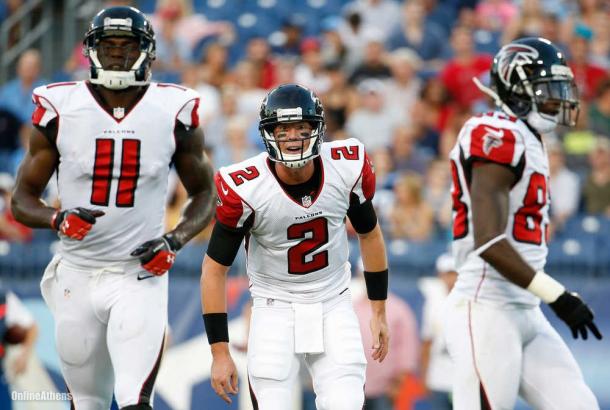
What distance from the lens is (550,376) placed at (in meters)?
5.20

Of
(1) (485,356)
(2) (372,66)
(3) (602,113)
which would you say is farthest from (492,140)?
(2) (372,66)

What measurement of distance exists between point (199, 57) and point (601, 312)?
5.58 meters

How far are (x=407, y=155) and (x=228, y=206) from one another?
5339 mm

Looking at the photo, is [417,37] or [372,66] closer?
[372,66]

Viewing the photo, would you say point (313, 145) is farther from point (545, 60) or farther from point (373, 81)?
point (373, 81)

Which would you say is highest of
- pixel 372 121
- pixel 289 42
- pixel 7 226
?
pixel 289 42

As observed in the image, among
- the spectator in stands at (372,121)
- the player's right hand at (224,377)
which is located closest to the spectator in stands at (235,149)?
the spectator in stands at (372,121)

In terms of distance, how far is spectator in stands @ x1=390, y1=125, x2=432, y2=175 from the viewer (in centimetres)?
1009

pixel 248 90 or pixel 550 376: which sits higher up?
pixel 248 90

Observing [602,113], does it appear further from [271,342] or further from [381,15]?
[271,342]

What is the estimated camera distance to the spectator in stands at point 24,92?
11383mm

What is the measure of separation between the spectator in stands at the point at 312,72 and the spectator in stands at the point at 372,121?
52 centimetres

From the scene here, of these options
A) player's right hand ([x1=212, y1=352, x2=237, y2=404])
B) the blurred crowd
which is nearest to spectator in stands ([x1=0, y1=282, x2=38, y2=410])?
the blurred crowd

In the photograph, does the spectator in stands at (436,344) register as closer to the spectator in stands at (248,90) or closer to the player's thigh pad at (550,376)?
the player's thigh pad at (550,376)
